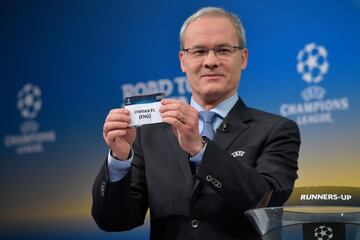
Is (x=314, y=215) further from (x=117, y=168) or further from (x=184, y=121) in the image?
(x=117, y=168)

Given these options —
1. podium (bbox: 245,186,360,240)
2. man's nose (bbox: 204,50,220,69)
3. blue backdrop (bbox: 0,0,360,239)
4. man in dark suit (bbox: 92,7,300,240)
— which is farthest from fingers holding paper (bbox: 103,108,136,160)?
blue backdrop (bbox: 0,0,360,239)

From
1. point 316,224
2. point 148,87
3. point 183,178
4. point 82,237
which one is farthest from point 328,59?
point 316,224

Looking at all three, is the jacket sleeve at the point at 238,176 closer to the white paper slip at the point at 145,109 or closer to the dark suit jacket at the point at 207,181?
the dark suit jacket at the point at 207,181

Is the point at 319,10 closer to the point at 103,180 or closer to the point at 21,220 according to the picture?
the point at 103,180

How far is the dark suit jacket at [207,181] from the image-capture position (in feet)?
6.06

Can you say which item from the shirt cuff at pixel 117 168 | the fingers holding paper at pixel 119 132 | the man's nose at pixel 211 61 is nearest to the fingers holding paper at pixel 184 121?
the fingers holding paper at pixel 119 132

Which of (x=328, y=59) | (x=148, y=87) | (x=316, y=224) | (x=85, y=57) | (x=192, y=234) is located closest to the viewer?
(x=316, y=224)

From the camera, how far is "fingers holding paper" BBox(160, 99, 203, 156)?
1.85m

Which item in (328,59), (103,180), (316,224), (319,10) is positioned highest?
(319,10)

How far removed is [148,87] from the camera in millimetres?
3807

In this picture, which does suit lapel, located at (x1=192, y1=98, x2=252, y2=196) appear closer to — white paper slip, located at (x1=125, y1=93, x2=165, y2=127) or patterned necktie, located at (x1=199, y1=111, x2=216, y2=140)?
patterned necktie, located at (x1=199, y1=111, x2=216, y2=140)

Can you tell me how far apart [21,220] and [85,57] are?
113 cm

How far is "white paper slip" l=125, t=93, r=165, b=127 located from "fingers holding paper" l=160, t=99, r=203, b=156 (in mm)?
18

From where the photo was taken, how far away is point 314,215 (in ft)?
3.97
